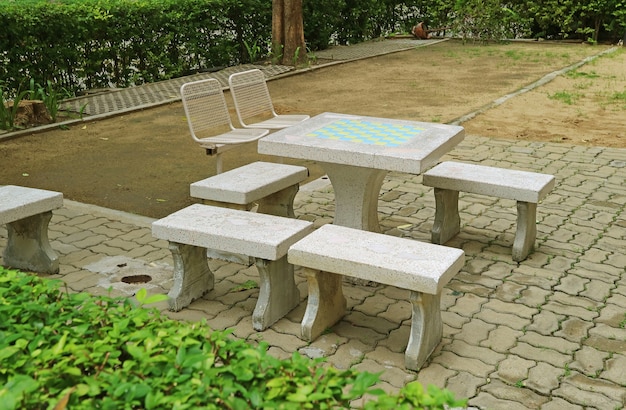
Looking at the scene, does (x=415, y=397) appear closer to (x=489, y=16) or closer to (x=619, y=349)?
(x=619, y=349)

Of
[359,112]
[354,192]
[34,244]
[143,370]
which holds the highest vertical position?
[143,370]

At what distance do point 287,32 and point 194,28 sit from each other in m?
1.89

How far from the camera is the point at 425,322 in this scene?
4.53 meters

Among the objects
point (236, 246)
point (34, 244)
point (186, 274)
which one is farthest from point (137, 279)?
point (236, 246)

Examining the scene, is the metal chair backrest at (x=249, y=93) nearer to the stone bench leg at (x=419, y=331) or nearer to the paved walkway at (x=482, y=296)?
the paved walkway at (x=482, y=296)

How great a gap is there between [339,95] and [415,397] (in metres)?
11.1

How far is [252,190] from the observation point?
5.87 m

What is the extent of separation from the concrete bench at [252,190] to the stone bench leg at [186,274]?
1.88 feet

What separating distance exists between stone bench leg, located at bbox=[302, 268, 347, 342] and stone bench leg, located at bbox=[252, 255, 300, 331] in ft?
0.67

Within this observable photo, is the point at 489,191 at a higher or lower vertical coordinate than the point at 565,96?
higher

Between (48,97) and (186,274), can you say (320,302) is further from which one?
(48,97)

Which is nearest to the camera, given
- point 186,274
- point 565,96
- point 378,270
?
point 378,270

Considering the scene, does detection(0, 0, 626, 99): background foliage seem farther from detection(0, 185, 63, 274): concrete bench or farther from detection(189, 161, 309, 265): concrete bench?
detection(189, 161, 309, 265): concrete bench

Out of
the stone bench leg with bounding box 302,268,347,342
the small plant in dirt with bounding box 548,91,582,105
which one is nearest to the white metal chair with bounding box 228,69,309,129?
the stone bench leg with bounding box 302,268,347,342
